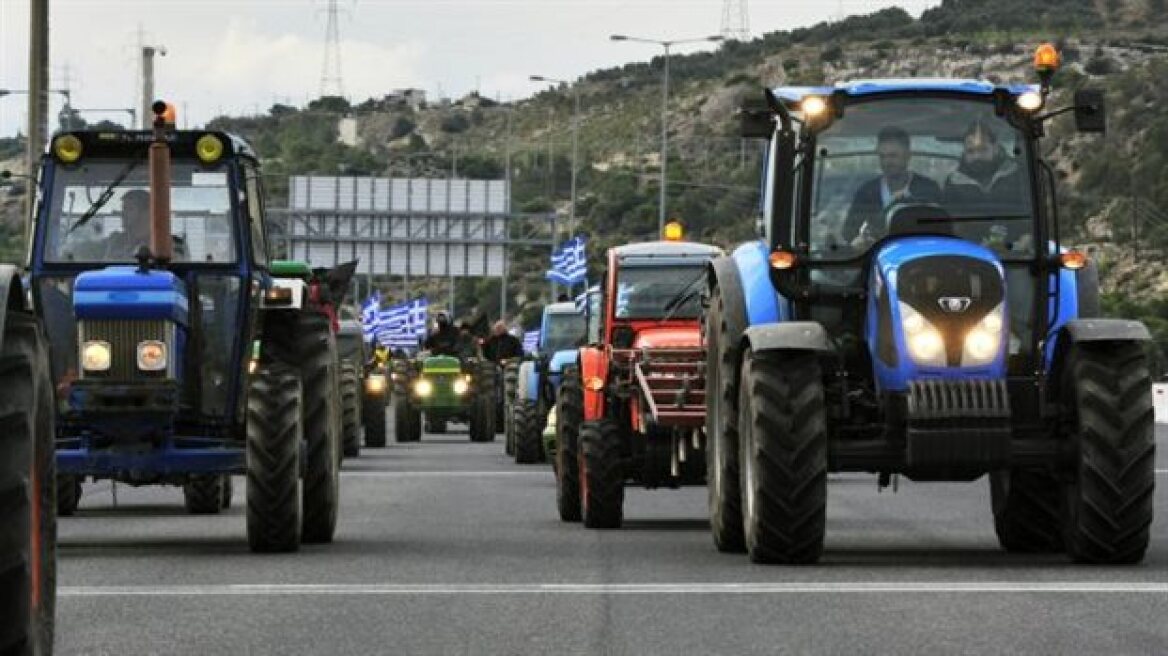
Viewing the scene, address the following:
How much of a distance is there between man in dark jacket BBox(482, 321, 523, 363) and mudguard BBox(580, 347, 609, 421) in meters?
27.3

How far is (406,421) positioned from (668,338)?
2802 centimetres

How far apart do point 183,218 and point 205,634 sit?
311 inches

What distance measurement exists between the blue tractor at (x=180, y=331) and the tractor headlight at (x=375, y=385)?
2833cm

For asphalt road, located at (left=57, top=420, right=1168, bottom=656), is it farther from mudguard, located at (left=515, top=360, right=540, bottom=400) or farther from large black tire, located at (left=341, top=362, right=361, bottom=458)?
large black tire, located at (left=341, top=362, right=361, bottom=458)

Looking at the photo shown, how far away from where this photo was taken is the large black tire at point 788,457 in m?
18.9

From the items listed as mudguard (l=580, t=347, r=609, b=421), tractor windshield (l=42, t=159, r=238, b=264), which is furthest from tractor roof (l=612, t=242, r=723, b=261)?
tractor windshield (l=42, t=159, r=238, b=264)

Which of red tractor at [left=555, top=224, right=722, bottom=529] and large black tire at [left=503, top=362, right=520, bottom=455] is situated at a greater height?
red tractor at [left=555, top=224, right=722, bottom=529]

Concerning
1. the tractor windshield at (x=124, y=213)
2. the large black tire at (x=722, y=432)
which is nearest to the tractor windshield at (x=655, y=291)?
the large black tire at (x=722, y=432)

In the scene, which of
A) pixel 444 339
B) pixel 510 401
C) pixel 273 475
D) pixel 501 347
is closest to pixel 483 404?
pixel 501 347

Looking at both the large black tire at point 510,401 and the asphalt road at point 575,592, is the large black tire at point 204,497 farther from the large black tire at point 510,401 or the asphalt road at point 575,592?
the large black tire at point 510,401

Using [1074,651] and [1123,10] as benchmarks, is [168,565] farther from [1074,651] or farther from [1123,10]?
[1123,10]

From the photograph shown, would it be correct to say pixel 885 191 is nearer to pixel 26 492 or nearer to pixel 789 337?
pixel 789 337

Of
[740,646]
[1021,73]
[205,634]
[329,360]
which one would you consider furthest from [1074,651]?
[1021,73]

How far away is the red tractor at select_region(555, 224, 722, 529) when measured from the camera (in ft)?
78.2
